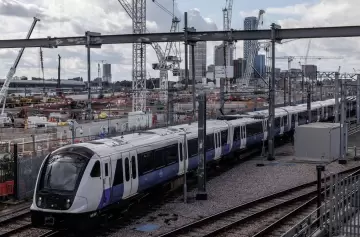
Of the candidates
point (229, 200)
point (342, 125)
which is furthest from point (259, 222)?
point (342, 125)

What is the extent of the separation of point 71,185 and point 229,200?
775cm

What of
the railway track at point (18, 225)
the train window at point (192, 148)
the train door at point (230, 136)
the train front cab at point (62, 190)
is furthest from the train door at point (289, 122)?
the train front cab at point (62, 190)

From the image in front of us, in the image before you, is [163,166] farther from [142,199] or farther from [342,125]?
[342,125]

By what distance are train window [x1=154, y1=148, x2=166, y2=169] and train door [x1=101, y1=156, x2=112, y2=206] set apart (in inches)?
137

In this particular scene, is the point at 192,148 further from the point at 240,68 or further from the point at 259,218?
the point at 240,68

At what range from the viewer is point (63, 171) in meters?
14.8

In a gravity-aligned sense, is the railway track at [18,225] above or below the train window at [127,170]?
below

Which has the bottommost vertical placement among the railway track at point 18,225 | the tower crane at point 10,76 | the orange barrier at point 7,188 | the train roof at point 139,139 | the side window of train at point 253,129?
the railway track at point 18,225

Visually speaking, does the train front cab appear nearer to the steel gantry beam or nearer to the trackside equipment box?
the steel gantry beam

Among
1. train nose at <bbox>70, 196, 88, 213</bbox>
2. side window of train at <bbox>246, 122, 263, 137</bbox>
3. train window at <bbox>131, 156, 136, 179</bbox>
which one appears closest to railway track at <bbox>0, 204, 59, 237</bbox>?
train nose at <bbox>70, 196, 88, 213</bbox>

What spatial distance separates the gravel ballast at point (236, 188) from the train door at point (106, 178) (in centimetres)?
113

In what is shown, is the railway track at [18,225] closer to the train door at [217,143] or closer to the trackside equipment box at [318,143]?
the train door at [217,143]

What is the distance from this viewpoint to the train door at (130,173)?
16469mm

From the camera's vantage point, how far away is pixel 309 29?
1187 inches
